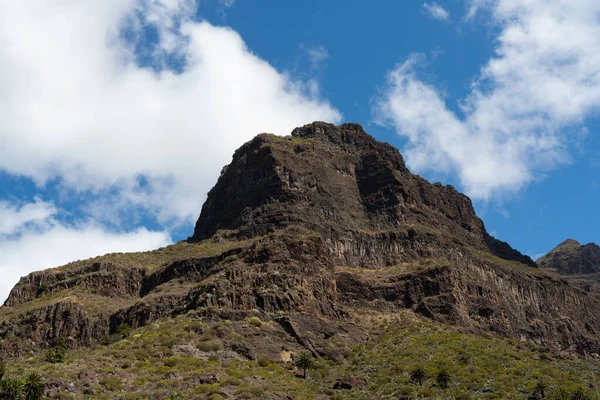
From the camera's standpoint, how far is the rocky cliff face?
119500mm

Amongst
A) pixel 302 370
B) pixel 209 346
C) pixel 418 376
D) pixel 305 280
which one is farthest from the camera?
pixel 305 280

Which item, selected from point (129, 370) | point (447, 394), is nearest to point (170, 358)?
point (129, 370)

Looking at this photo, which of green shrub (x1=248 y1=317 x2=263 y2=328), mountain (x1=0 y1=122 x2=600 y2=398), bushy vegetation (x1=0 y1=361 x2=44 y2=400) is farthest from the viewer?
mountain (x1=0 y1=122 x2=600 y2=398)

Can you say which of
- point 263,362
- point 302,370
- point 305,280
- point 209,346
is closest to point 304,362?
point 302,370

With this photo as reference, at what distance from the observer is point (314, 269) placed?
126 meters

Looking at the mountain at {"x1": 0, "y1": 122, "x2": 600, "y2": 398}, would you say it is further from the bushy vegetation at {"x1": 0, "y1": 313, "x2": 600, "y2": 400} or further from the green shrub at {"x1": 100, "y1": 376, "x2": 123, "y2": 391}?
the green shrub at {"x1": 100, "y1": 376, "x2": 123, "y2": 391}

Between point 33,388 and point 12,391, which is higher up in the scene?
point 33,388

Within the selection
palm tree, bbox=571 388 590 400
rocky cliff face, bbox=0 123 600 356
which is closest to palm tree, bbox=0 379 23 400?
rocky cliff face, bbox=0 123 600 356

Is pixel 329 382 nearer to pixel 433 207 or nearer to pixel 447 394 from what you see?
pixel 447 394

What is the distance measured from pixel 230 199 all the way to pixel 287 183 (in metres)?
17.8

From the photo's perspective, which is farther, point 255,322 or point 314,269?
point 314,269

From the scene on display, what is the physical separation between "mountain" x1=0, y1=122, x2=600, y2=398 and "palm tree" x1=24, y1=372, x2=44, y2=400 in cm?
535

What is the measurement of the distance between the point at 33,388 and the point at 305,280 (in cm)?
5543

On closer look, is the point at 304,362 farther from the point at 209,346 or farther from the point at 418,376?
the point at 418,376
